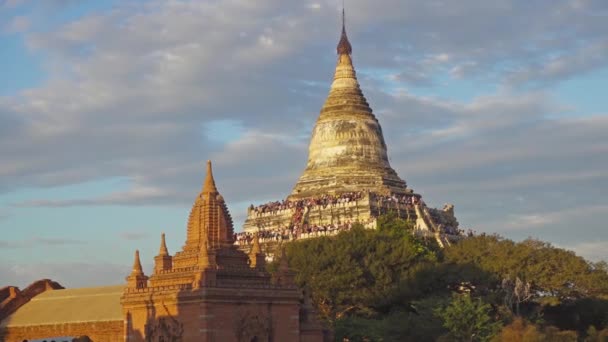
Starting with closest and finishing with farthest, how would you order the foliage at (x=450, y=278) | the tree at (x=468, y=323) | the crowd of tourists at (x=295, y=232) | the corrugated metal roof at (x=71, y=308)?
the tree at (x=468, y=323), the corrugated metal roof at (x=71, y=308), the foliage at (x=450, y=278), the crowd of tourists at (x=295, y=232)

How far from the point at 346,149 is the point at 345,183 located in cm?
371

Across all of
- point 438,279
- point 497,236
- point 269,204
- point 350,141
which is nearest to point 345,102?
point 350,141

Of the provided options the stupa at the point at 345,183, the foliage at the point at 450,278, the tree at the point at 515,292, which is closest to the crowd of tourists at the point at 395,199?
the stupa at the point at 345,183

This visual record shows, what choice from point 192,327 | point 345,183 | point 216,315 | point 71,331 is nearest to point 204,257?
point 216,315

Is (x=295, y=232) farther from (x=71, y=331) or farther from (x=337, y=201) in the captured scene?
(x=71, y=331)

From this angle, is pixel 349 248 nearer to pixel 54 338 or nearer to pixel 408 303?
pixel 408 303

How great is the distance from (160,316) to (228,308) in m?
3.08

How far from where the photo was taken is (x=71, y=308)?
64750 millimetres

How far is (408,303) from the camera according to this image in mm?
71375

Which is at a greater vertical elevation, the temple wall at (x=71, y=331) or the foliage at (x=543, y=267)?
the foliage at (x=543, y=267)

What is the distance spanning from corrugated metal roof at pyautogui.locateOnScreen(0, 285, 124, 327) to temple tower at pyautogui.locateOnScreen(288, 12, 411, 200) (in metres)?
39.4

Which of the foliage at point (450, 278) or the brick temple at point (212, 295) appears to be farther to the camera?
the foliage at point (450, 278)

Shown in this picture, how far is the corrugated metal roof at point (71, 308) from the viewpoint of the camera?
62.8m

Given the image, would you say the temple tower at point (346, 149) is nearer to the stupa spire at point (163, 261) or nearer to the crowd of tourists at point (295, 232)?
the crowd of tourists at point (295, 232)
